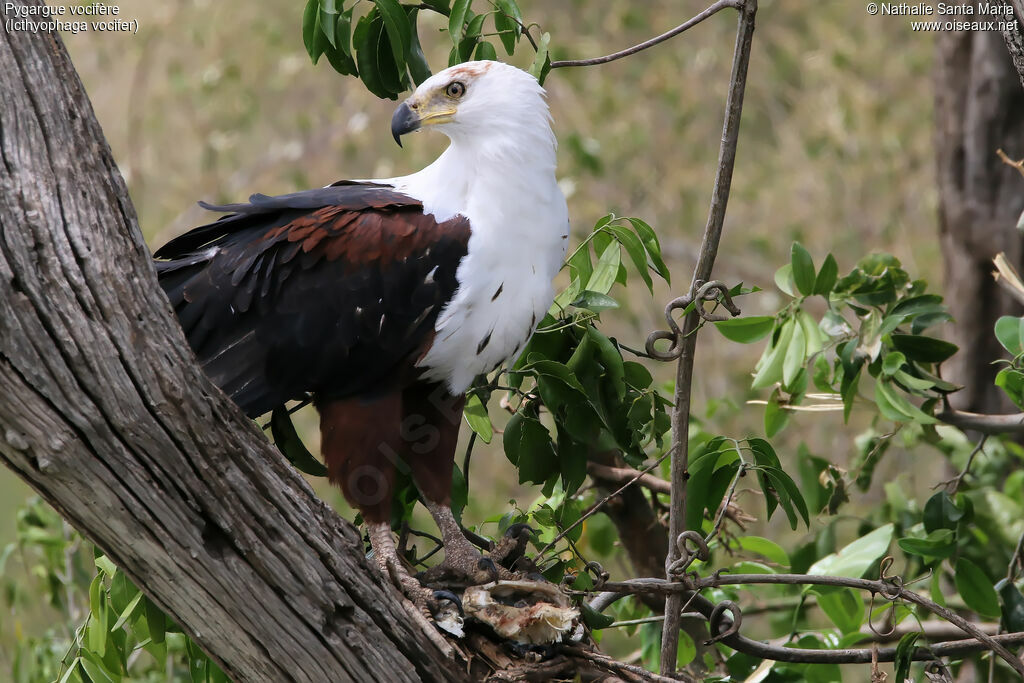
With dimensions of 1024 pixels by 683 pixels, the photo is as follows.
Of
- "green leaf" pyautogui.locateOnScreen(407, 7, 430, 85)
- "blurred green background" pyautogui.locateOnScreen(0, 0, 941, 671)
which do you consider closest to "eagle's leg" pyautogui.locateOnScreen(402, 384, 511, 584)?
"green leaf" pyautogui.locateOnScreen(407, 7, 430, 85)

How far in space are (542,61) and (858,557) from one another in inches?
63.9

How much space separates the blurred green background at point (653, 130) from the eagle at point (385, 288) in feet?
16.7

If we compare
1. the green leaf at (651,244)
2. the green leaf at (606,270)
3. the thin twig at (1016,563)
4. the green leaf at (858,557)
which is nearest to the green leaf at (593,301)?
the green leaf at (606,270)

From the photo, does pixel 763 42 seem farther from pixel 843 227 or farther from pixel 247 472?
pixel 247 472

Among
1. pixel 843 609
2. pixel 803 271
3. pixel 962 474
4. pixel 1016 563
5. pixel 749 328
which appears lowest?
pixel 843 609

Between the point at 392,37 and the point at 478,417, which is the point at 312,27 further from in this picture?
the point at 478,417

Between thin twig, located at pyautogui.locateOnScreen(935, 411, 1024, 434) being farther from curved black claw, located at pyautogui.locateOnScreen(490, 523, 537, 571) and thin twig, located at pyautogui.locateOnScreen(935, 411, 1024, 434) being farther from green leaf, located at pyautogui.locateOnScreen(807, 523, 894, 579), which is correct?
curved black claw, located at pyautogui.locateOnScreen(490, 523, 537, 571)

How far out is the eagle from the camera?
2.39 m

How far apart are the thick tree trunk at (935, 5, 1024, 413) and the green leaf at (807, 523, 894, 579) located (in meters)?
1.59

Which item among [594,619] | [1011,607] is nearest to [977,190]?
[1011,607]

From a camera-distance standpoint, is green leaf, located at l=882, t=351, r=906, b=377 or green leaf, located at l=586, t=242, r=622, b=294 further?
green leaf, located at l=882, t=351, r=906, b=377

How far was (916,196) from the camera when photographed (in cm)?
829

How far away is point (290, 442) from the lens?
2.62 m

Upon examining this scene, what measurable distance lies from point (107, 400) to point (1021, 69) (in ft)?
5.90
